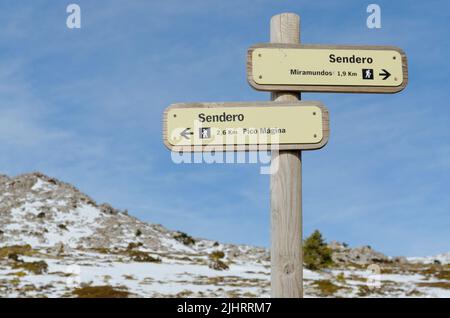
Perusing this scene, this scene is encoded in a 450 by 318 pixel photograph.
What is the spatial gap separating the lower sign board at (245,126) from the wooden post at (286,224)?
20cm

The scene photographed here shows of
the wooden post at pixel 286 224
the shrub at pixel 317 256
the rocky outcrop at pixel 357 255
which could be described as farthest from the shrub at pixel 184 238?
the wooden post at pixel 286 224

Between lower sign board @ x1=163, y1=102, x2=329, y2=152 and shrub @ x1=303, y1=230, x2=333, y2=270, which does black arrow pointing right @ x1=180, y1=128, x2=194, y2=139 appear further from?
shrub @ x1=303, y1=230, x2=333, y2=270

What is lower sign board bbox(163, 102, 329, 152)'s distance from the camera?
531 centimetres

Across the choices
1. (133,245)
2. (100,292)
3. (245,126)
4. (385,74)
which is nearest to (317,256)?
(100,292)

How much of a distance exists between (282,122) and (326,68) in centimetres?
78

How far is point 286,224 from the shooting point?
17.4 ft

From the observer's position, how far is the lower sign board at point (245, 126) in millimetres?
5309

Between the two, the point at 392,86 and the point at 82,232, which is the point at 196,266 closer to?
the point at 82,232

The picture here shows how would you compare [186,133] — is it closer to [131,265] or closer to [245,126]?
[245,126]

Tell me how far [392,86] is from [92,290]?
24.1 m

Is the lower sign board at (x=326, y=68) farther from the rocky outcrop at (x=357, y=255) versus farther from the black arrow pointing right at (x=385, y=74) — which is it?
the rocky outcrop at (x=357, y=255)

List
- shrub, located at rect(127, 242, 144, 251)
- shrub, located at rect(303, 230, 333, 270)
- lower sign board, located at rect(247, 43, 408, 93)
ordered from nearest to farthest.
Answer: lower sign board, located at rect(247, 43, 408, 93)
shrub, located at rect(303, 230, 333, 270)
shrub, located at rect(127, 242, 144, 251)

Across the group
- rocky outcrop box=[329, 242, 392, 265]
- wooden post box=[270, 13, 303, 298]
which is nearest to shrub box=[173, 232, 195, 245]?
rocky outcrop box=[329, 242, 392, 265]
